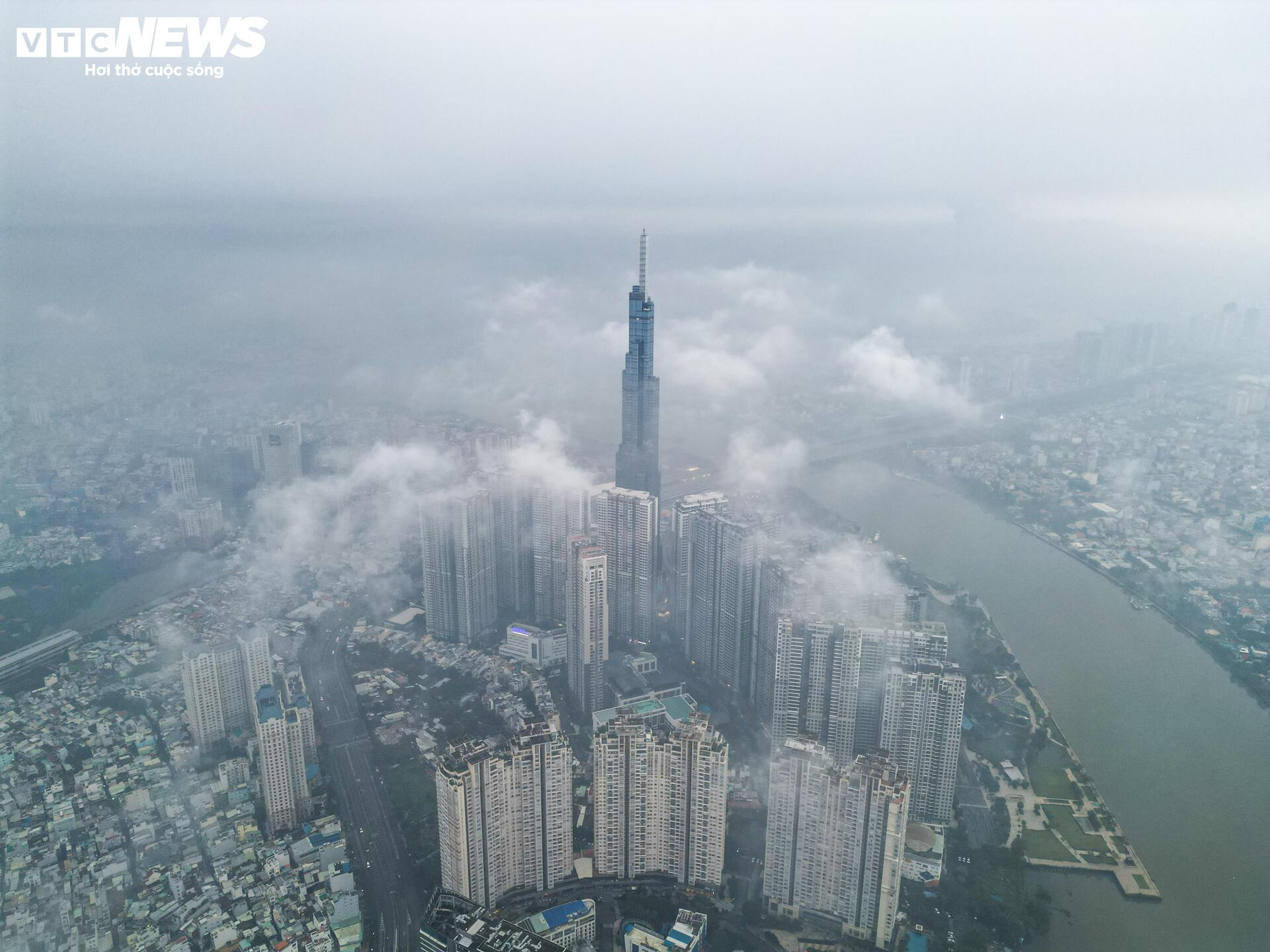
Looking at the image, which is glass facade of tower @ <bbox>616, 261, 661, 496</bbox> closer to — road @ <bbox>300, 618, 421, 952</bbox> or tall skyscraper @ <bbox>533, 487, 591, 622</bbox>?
tall skyscraper @ <bbox>533, 487, 591, 622</bbox>

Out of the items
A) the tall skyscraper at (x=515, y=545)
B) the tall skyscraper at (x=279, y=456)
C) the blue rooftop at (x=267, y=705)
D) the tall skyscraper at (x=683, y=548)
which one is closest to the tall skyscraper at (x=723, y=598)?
the tall skyscraper at (x=683, y=548)

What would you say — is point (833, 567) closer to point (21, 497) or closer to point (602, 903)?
point (602, 903)

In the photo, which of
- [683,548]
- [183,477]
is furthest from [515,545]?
[183,477]

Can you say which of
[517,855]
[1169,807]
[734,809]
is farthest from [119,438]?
[1169,807]

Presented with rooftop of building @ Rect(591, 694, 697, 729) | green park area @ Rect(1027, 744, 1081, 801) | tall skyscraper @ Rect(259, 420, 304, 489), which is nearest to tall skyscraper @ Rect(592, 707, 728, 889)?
rooftop of building @ Rect(591, 694, 697, 729)

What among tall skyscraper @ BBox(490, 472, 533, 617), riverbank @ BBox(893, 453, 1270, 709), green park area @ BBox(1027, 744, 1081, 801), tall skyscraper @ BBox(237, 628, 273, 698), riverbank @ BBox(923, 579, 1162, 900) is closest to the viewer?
riverbank @ BBox(923, 579, 1162, 900)

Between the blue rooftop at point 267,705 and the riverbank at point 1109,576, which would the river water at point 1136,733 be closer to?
the riverbank at point 1109,576

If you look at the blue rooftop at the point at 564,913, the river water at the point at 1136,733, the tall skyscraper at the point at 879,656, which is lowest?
the river water at the point at 1136,733
